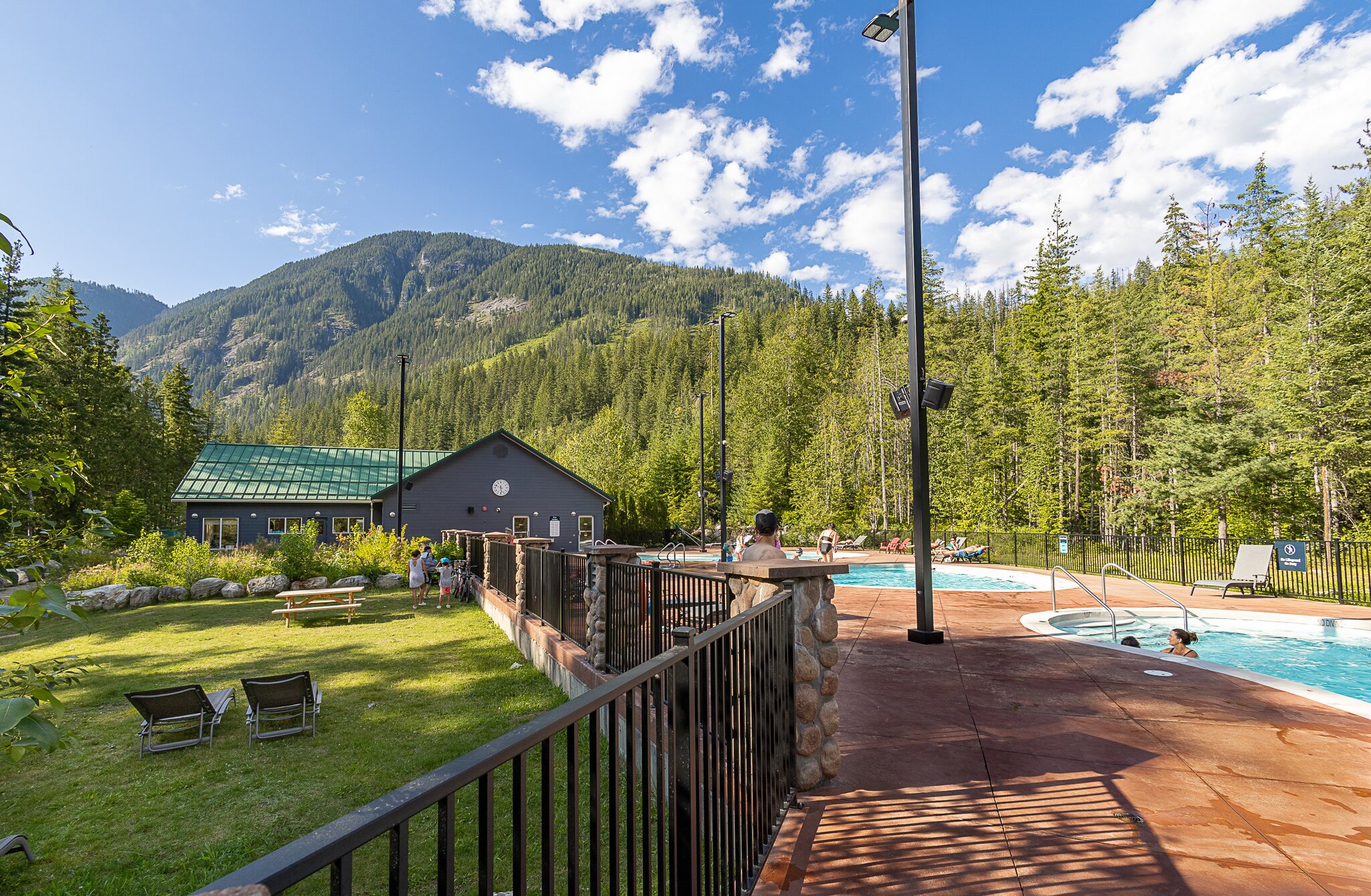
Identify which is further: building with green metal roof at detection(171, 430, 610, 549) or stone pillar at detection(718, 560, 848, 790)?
building with green metal roof at detection(171, 430, 610, 549)

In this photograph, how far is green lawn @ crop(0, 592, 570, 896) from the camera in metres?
4.52

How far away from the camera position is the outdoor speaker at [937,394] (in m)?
7.54

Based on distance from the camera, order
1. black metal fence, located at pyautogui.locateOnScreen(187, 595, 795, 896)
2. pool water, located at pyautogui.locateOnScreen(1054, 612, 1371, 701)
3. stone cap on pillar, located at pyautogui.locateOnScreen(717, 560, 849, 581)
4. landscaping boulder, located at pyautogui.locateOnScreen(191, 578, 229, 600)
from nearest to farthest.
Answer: black metal fence, located at pyautogui.locateOnScreen(187, 595, 795, 896), stone cap on pillar, located at pyautogui.locateOnScreen(717, 560, 849, 581), pool water, located at pyautogui.locateOnScreen(1054, 612, 1371, 701), landscaping boulder, located at pyautogui.locateOnScreen(191, 578, 229, 600)

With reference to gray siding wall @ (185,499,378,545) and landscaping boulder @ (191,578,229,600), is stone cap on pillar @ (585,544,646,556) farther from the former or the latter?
gray siding wall @ (185,499,378,545)

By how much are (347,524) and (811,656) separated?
3069 cm

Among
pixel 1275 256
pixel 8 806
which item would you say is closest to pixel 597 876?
pixel 8 806

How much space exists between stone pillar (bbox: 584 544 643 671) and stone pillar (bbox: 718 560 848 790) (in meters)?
→ 2.91

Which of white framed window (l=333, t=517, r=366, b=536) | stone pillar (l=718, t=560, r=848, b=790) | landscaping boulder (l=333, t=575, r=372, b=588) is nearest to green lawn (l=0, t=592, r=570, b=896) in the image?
stone pillar (l=718, t=560, r=848, b=790)

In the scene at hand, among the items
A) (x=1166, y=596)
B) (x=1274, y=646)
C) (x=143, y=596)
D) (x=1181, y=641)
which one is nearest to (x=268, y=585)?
(x=143, y=596)

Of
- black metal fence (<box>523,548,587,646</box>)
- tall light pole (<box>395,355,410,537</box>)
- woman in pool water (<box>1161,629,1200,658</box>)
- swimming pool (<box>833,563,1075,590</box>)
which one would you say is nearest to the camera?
woman in pool water (<box>1161,629,1200,658</box>)

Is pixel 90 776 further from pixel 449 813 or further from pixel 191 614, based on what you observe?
pixel 191 614

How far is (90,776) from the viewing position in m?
6.03

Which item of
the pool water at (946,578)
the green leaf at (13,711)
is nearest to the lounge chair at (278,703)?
the green leaf at (13,711)

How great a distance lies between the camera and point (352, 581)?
18.6m
